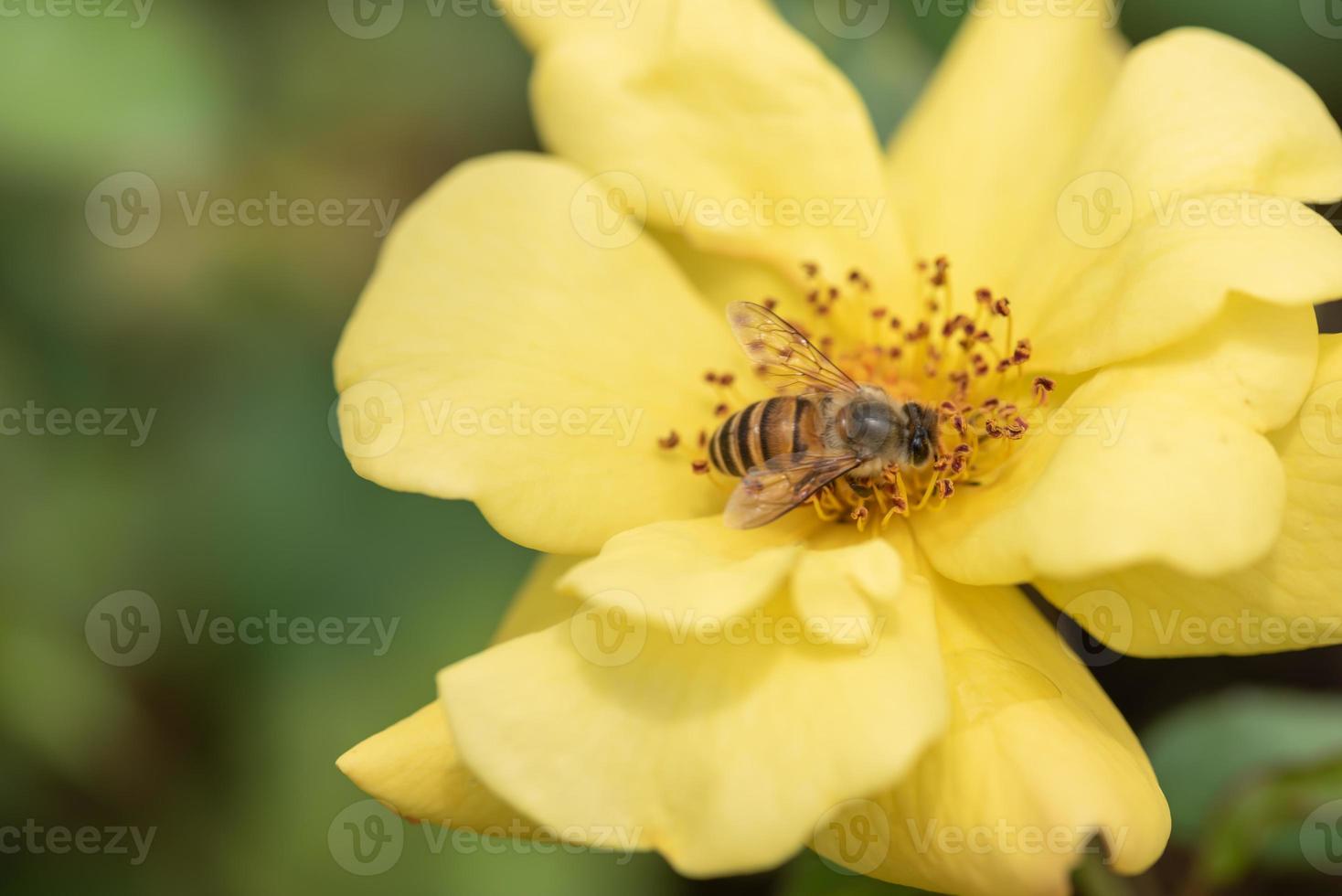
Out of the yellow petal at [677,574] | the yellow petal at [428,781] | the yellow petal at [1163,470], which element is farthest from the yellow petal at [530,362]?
the yellow petal at [1163,470]

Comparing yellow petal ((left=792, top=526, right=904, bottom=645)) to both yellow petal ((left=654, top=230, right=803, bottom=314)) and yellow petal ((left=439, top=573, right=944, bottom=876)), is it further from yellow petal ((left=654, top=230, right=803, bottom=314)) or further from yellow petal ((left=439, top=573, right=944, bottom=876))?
yellow petal ((left=654, top=230, right=803, bottom=314))

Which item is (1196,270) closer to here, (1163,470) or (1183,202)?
(1183,202)

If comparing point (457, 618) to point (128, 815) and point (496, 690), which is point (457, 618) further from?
point (496, 690)

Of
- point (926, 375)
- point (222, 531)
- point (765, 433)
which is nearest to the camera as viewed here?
point (765, 433)

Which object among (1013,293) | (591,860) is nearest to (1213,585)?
(1013,293)

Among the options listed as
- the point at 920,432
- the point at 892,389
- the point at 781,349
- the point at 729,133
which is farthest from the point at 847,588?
the point at 729,133

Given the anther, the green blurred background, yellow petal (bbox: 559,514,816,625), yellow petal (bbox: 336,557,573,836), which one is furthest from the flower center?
the green blurred background

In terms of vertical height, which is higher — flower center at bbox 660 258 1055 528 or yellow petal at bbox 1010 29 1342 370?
yellow petal at bbox 1010 29 1342 370
